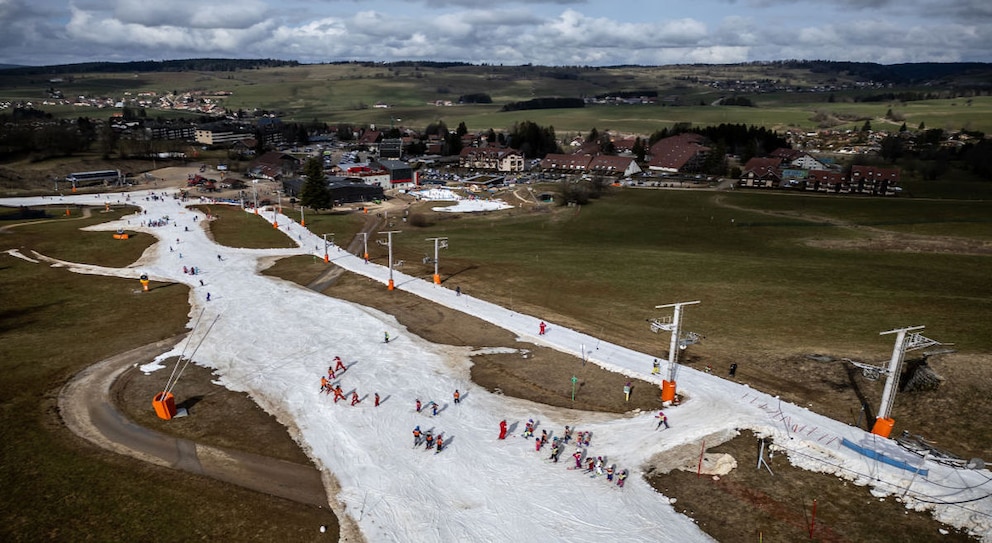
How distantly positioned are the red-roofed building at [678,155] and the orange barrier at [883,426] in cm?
12454

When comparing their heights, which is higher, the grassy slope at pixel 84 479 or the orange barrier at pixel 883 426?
the orange barrier at pixel 883 426

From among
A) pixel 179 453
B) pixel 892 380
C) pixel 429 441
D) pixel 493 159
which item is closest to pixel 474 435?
pixel 429 441

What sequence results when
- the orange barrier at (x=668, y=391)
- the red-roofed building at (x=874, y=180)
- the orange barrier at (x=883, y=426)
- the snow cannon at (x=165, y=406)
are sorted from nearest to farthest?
1. the orange barrier at (x=883, y=426)
2. the snow cannon at (x=165, y=406)
3. the orange barrier at (x=668, y=391)
4. the red-roofed building at (x=874, y=180)

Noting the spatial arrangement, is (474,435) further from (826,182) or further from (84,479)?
(826,182)

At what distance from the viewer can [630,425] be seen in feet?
105

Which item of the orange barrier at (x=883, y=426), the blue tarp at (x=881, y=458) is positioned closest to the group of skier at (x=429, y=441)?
the blue tarp at (x=881, y=458)

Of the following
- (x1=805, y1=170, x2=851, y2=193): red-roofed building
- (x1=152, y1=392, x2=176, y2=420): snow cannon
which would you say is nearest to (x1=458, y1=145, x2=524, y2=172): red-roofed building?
(x1=805, y1=170, x2=851, y2=193): red-roofed building

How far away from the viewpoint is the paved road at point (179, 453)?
87.4ft

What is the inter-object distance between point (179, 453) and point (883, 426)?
36372 millimetres

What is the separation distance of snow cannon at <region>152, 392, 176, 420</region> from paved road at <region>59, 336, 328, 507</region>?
1.22 metres

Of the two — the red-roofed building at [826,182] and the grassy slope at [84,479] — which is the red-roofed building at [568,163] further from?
the grassy slope at [84,479]

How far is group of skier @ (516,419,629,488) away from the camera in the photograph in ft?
90.7

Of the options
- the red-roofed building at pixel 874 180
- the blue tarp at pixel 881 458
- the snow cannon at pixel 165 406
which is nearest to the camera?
the blue tarp at pixel 881 458

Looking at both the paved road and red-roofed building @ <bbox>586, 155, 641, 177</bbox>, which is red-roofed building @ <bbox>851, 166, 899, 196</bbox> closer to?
red-roofed building @ <bbox>586, 155, 641, 177</bbox>
